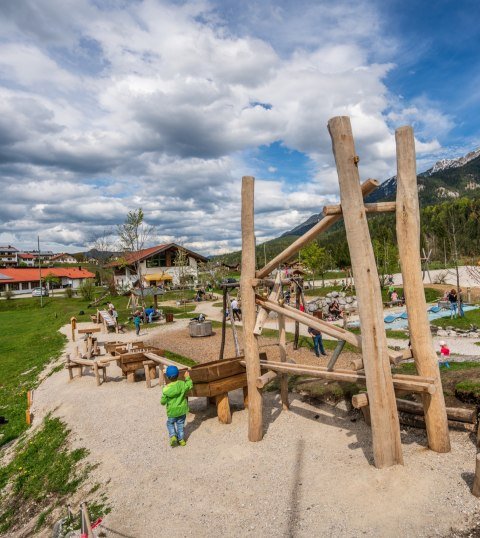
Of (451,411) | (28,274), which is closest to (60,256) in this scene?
(28,274)

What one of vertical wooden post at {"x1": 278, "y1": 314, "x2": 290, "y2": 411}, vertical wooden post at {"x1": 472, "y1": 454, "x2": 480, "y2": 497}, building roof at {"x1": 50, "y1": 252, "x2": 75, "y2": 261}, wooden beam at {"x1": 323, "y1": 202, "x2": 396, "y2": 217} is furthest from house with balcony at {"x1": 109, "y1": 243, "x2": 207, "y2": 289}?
building roof at {"x1": 50, "y1": 252, "x2": 75, "y2": 261}

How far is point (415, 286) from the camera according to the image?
568 cm

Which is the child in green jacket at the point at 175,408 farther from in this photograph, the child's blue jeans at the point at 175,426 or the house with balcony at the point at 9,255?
the house with balcony at the point at 9,255

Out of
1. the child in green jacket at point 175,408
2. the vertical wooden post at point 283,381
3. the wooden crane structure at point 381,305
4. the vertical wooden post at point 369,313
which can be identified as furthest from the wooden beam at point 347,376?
the child in green jacket at point 175,408

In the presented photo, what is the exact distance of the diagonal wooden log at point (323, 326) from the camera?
18.6 feet

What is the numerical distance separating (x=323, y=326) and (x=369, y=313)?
1061 millimetres

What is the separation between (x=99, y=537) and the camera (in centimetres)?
482

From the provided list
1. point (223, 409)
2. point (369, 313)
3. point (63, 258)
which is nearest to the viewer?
point (369, 313)

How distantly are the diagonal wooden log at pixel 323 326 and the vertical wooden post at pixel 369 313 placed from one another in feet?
1.12

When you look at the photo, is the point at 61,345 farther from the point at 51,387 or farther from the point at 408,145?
the point at 408,145

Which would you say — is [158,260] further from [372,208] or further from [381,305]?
[381,305]

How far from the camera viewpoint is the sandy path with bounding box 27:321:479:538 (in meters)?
4.51

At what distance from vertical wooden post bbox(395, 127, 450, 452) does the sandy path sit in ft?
1.71

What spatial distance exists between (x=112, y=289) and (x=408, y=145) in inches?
1774
